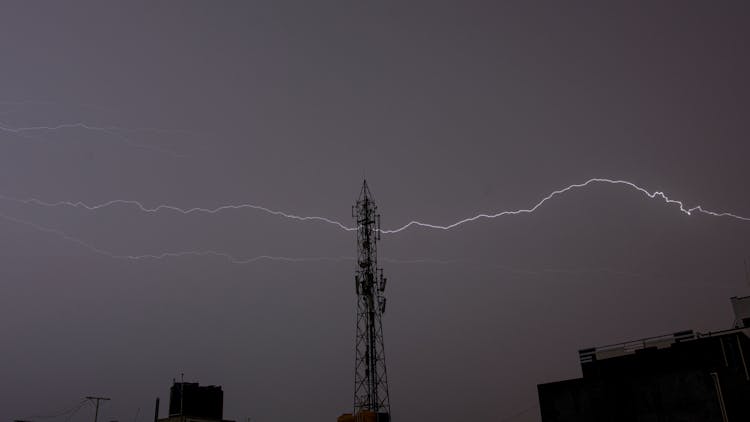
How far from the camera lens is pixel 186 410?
48031 millimetres

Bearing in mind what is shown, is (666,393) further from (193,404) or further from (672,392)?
(193,404)

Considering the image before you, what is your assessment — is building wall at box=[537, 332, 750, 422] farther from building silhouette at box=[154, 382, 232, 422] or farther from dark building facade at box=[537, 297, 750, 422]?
building silhouette at box=[154, 382, 232, 422]

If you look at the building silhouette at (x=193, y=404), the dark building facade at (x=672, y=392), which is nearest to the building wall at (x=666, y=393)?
the dark building facade at (x=672, y=392)

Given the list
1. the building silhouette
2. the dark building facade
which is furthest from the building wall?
the building silhouette

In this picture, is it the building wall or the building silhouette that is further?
the building silhouette

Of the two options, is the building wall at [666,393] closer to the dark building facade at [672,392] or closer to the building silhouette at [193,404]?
the dark building facade at [672,392]

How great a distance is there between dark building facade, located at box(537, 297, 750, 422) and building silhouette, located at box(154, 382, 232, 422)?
2876 centimetres

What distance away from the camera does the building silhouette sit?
156 feet

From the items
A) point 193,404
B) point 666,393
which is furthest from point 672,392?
point 193,404

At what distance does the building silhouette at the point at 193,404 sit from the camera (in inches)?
1876

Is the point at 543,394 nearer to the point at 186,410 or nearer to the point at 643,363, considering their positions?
the point at 643,363

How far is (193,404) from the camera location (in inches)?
1913

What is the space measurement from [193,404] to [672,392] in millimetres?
34804

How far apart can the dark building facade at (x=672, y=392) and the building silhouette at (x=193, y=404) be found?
1132 inches
